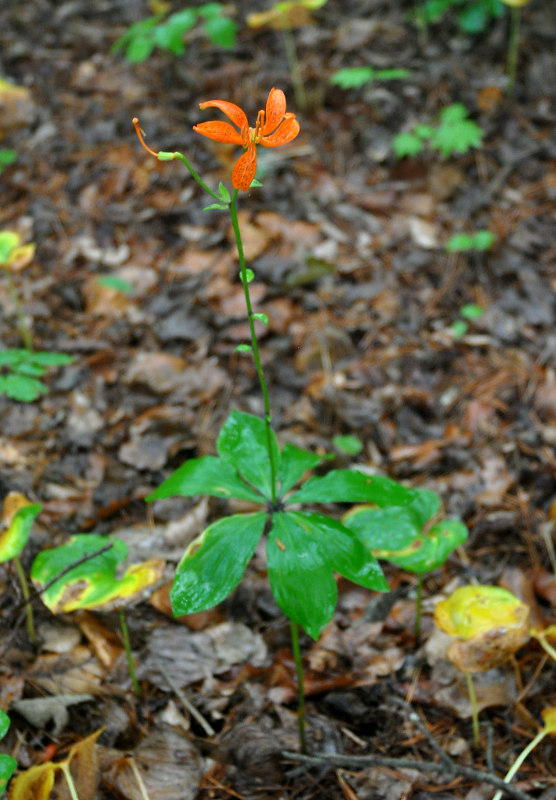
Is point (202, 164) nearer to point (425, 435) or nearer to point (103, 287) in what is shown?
point (103, 287)

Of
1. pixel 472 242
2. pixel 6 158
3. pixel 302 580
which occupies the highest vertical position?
pixel 6 158

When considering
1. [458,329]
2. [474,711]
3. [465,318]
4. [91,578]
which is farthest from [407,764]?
[465,318]

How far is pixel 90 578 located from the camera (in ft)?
5.60

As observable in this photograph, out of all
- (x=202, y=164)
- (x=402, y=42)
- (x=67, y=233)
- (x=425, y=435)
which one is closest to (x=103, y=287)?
(x=67, y=233)

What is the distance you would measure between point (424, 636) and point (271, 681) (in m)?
0.53

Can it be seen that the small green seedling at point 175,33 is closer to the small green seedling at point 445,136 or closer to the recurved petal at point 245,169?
the small green seedling at point 445,136

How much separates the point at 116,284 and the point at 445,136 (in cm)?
225

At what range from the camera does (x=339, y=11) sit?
502cm

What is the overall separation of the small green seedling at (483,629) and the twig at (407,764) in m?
0.16

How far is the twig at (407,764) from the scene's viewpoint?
1.61 meters

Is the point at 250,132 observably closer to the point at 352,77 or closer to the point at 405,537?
the point at 405,537

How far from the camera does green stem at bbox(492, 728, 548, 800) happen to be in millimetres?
1658

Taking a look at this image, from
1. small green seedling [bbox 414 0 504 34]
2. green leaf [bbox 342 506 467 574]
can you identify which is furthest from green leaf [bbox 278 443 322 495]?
small green seedling [bbox 414 0 504 34]

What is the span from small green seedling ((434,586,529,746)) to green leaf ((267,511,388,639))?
373 mm
